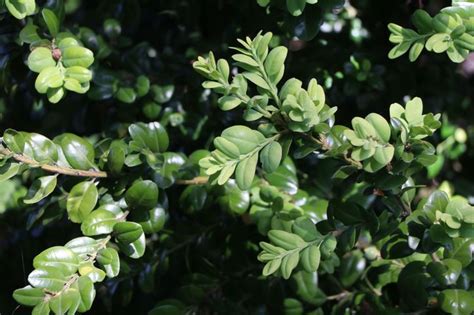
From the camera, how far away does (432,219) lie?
1.15 metres

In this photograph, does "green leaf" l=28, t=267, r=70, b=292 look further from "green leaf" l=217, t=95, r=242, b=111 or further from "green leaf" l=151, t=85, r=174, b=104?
"green leaf" l=151, t=85, r=174, b=104

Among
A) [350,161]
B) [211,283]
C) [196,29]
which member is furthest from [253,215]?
[196,29]

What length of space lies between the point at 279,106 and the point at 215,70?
0.11m

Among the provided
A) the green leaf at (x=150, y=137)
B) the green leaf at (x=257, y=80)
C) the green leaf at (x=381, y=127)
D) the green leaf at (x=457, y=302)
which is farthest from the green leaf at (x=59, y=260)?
the green leaf at (x=457, y=302)

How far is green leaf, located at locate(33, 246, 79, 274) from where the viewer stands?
3.56ft

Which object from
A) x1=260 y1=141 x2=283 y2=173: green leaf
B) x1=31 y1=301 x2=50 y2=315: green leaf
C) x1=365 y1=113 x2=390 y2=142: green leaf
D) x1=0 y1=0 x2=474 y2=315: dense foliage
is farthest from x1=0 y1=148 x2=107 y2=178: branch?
x1=365 y1=113 x2=390 y2=142: green leaf

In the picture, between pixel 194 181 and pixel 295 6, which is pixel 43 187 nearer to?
pixel 194 181

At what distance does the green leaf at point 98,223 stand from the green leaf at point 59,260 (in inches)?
2.4

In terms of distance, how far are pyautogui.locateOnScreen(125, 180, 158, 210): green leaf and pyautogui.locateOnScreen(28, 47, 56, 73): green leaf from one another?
259 mm

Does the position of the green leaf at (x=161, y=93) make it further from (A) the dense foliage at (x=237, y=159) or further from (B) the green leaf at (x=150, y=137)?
(B) the green leaf at (x=150, y=137)

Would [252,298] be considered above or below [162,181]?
below

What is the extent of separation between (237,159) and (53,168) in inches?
12.7

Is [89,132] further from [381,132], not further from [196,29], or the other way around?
[381,132]

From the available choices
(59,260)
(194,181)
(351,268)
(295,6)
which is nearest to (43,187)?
(59,260)
